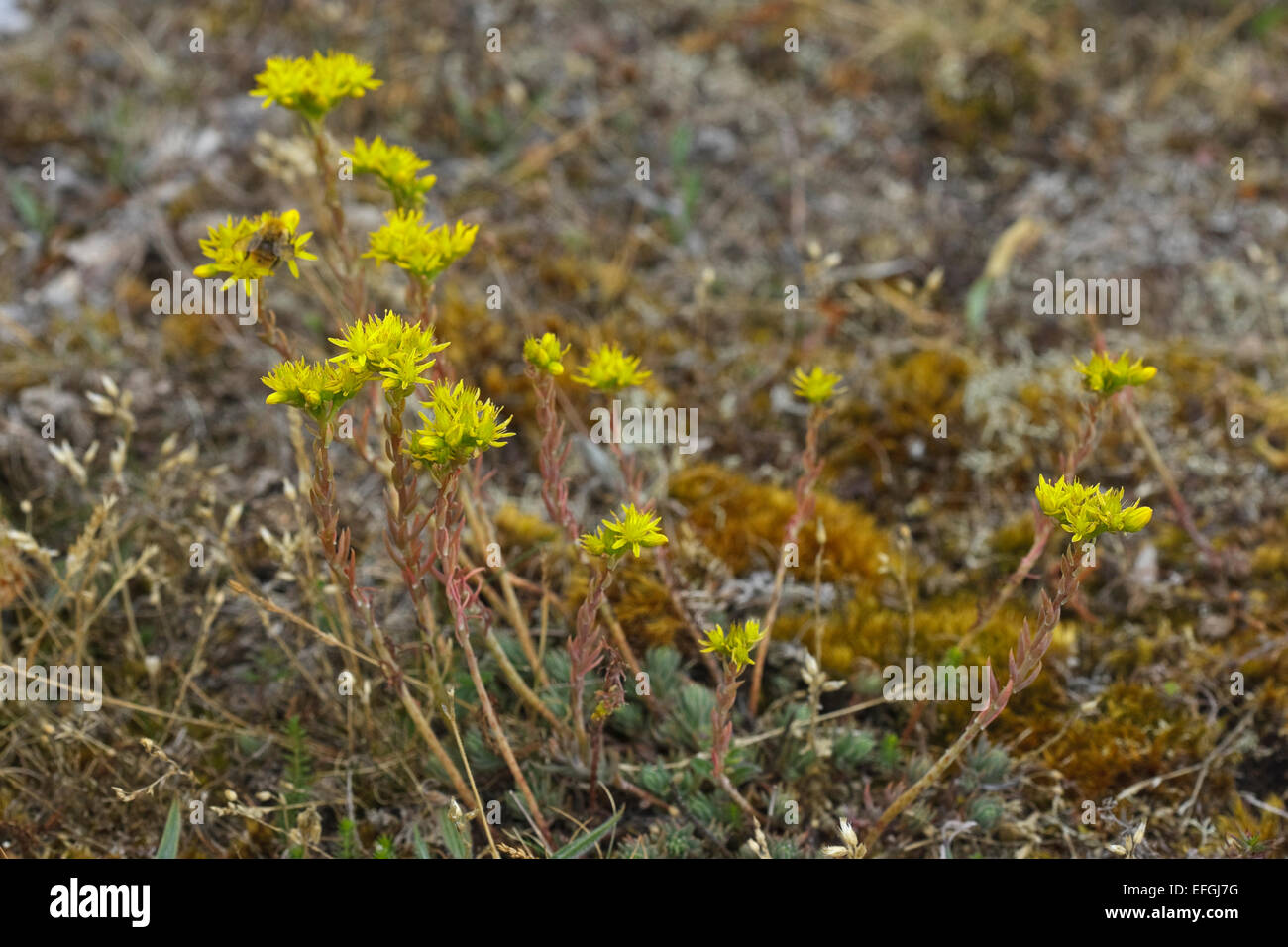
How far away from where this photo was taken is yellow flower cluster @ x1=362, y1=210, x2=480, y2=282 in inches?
82.8

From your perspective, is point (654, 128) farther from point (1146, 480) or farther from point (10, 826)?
point (10, 826)

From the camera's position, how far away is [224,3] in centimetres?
527

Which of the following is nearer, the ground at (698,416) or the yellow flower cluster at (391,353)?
the yellow flower cluster at (391,353)

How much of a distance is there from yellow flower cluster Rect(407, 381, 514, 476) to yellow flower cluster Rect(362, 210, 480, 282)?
→ 0.46 meters

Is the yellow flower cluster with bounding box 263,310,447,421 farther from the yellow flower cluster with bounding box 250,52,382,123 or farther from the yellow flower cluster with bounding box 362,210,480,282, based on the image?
the yellow flower cluster with bounding box 250,52,382,123

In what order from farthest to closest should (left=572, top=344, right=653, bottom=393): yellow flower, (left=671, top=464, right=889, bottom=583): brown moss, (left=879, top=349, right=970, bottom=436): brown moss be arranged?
(left=879, top=349, right=970, bottom=436): brown moss, (left=671, top=464, right=889, bottom=583): brown moss, (left=572, top=344, right=653, bottom=393): yellow flower

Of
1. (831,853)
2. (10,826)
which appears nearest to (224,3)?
(10,826)

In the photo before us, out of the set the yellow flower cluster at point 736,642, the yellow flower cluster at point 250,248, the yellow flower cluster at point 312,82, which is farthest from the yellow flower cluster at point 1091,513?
the yellow flower cluster at point 312,82

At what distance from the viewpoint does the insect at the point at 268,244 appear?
213 centimetres

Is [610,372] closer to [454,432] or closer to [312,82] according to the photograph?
[454,432]

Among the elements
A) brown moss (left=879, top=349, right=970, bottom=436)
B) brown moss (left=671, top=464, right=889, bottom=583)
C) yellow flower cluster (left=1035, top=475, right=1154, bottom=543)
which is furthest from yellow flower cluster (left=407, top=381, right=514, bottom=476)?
brown moss (left=879, top=349, right=970, bottom=436)

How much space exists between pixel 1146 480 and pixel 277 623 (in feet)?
9.35

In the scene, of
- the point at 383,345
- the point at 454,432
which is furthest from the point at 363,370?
the point at 454,432

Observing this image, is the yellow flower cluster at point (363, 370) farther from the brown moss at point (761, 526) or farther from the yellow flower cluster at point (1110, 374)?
the brown moss at point (761, 526)
